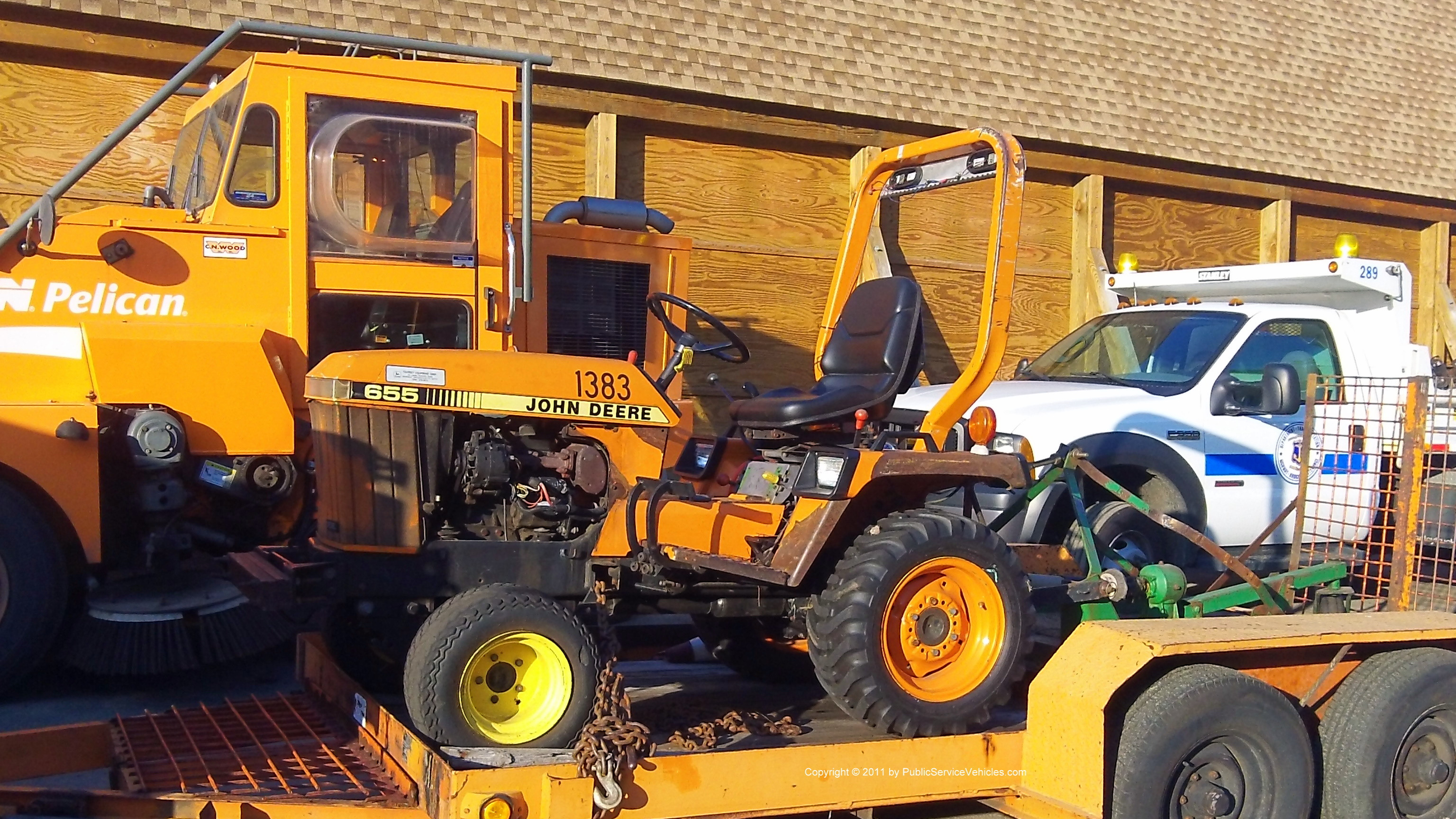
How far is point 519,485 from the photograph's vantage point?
4809 millimetres

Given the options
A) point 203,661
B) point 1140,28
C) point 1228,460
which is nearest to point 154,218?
point 203,661

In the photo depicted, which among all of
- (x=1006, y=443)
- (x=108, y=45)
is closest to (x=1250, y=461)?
(x=1006, y=443)

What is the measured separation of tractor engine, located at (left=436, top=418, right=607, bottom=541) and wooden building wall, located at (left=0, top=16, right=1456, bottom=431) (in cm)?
420

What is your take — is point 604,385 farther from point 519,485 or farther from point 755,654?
point 755,654

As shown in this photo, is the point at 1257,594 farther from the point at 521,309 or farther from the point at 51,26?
the point at 51,26

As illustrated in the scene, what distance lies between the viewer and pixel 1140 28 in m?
11.5

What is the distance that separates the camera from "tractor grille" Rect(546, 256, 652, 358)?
23.2 ft

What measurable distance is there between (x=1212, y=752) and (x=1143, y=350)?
395cm

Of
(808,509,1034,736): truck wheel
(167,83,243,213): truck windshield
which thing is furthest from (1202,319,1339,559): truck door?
(167,83,243,213): truck windshield

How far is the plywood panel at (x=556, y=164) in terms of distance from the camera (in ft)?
29.1

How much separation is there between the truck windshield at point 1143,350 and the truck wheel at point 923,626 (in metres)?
3.08

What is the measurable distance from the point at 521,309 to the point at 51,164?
3191mm

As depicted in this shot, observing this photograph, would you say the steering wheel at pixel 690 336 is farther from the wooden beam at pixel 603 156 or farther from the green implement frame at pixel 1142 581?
the wooden beam at pixel 603 156

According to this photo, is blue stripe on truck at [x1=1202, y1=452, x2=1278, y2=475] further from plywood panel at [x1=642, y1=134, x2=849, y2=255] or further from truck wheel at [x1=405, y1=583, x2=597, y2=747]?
truck wheel at [x1=405, y1=583, x2=597, y2=747]
